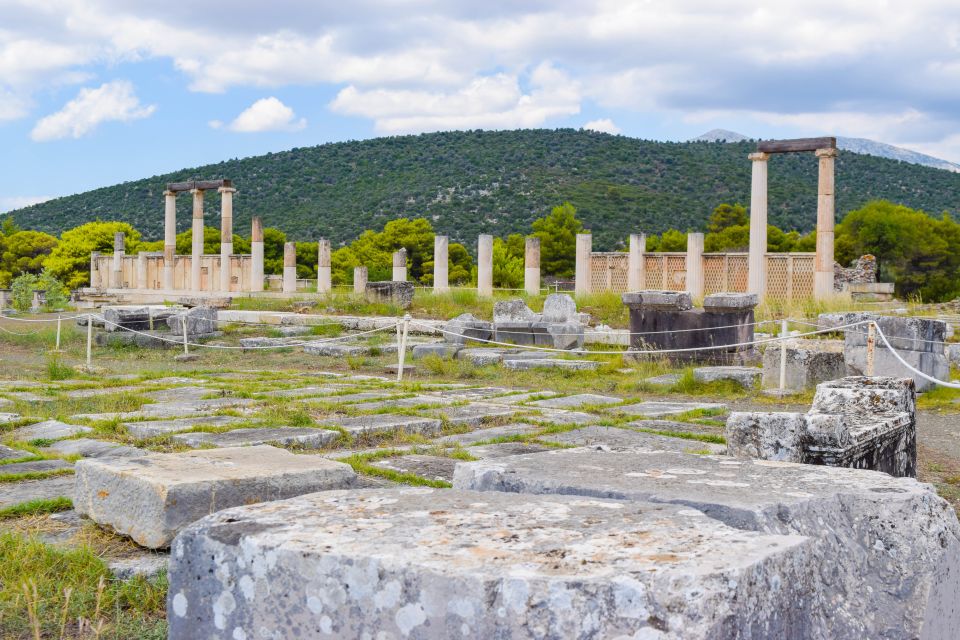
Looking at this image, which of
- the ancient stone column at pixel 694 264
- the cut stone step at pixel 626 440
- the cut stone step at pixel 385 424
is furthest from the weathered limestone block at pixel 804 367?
the ancient stone column at pixel 694 264

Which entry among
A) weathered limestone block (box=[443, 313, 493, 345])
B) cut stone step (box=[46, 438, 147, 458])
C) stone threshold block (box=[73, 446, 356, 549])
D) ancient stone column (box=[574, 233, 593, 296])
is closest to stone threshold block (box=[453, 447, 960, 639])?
stone threshold block (box=[73, 446, 356, 549])

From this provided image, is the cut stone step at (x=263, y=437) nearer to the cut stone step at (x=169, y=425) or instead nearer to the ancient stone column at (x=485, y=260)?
the cut stone step at (x=169, y=425)

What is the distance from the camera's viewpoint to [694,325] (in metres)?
16.0

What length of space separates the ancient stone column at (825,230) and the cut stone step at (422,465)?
2142cm

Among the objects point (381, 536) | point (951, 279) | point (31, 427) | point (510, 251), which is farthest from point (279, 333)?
point (951, 279)

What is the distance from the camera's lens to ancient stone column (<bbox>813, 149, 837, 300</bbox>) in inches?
1035

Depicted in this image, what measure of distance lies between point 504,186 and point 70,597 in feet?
223

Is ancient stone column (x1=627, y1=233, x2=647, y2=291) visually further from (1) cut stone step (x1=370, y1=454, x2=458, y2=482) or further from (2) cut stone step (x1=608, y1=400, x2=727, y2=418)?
(1) cut stone step (x1=370, y1=454, x2=458, y2=482)

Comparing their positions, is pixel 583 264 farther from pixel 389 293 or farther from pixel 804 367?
pixel 804 367

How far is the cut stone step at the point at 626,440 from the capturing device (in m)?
7.41

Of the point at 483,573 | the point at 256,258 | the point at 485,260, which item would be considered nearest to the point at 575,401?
the point at 483,573

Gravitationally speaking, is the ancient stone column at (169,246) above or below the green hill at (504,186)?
below

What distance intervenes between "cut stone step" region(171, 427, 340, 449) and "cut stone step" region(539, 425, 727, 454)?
1.80 m

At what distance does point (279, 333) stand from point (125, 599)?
17.7m
